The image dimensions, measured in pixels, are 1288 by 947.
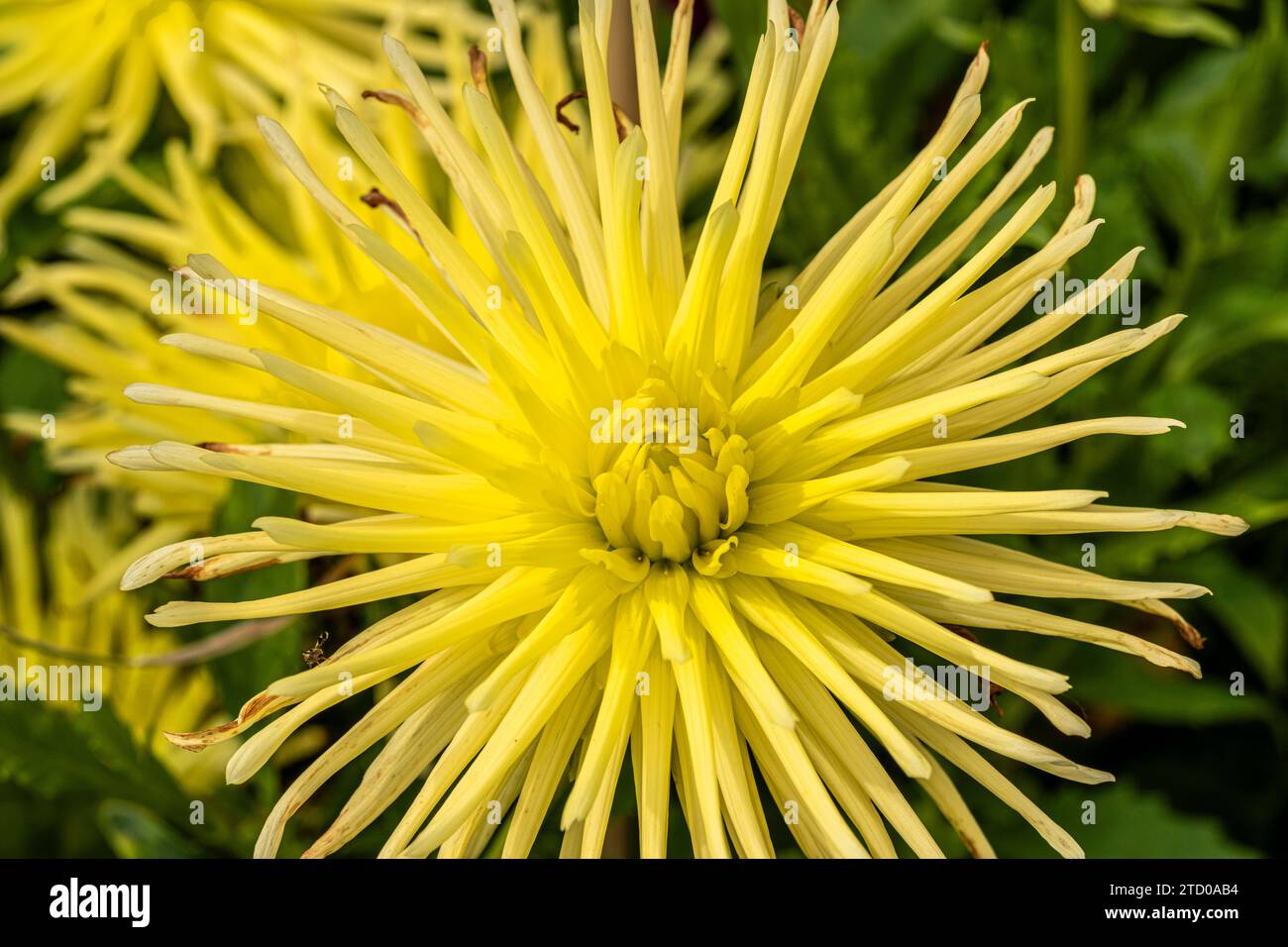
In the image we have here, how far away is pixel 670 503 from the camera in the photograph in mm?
531

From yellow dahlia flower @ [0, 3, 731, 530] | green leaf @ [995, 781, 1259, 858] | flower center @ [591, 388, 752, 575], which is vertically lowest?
green leaf @ [995, 781, 1259, 858]

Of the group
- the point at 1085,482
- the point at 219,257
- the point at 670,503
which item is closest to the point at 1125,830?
the point at 1085,482

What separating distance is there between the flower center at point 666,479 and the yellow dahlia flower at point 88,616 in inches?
21.1

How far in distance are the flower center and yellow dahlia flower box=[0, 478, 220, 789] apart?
536mm

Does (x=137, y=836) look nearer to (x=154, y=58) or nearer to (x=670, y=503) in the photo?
(x=670, y=503)

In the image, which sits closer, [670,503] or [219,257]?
[670,503]

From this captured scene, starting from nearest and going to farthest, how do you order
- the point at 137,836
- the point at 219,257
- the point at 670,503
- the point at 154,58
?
the point at 670,503 → the point at 137,836 → the point at 219,257 → the point at 154,58

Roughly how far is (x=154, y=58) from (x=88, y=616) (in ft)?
1.59

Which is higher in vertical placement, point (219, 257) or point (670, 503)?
point (219, 257)

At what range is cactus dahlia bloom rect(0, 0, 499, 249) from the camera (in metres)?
0.94

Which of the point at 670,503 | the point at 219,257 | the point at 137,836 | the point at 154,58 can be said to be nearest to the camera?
the point at 670,503

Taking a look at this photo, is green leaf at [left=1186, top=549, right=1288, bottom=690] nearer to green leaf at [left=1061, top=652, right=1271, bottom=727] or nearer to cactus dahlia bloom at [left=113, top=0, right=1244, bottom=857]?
green leaf at [left=1061, top=652, right=1271, bottom=727]

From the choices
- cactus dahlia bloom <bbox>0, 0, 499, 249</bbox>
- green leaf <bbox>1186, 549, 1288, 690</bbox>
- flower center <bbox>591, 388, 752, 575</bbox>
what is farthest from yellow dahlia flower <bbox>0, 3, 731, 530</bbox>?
green leaf <bbox>1186, 549, 1288, 690</bbox>
